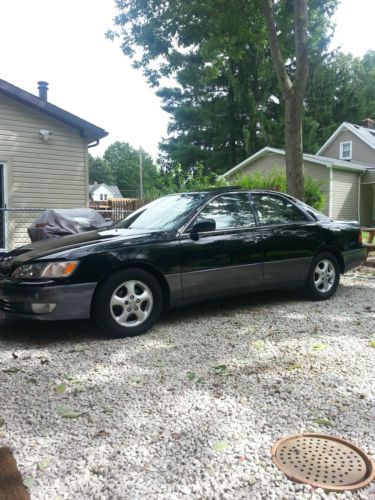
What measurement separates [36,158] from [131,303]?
7970mm

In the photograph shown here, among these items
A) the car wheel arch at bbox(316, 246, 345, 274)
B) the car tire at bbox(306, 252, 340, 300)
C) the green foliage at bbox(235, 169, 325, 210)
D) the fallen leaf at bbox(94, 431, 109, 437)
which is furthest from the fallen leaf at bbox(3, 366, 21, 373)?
the green foliage at bbox(235, 169, 325, 210)

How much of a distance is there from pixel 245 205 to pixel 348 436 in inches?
130

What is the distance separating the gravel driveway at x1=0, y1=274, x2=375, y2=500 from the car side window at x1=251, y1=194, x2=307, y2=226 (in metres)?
1.35

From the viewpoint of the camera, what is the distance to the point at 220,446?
231 centimetres

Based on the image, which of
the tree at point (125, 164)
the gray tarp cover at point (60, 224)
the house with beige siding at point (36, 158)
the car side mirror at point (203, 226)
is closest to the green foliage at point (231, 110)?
the house with beige siding at point (36, 158)

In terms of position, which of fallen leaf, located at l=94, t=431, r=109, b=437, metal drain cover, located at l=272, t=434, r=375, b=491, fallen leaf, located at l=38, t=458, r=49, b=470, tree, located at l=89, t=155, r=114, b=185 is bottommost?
metal drain cover, located at l=272, t=434, r=375, b=491

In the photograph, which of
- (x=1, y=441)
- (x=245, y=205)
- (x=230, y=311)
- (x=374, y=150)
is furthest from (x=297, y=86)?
(x=374, y=150)

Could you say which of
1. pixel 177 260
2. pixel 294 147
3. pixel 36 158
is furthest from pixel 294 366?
pixel 36 158

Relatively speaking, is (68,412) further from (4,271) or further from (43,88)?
(43,88)

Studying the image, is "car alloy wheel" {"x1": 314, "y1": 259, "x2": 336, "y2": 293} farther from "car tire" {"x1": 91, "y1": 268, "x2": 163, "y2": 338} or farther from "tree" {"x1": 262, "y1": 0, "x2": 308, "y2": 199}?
"tree" {"x1": 262, "y1": 0, "x2": 308, "y2": 199}

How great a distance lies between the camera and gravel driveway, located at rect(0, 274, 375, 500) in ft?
6.73

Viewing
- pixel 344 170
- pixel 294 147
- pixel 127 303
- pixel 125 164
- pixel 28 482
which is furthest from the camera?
pixel 125 164

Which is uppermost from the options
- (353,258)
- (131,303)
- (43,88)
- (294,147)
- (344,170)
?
(43,88)

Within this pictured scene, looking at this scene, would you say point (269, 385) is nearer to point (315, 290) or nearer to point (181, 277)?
point (181, 277)
